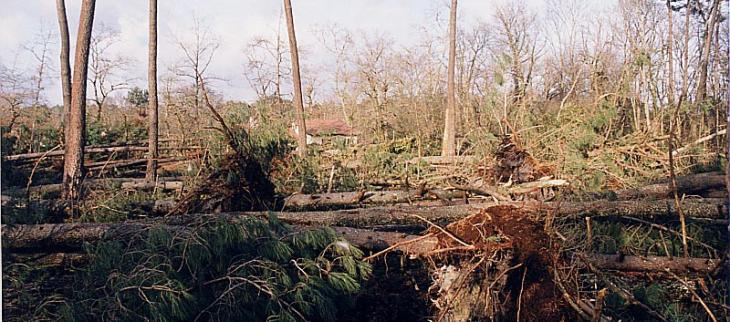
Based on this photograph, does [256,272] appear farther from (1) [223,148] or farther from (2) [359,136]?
(2) [359,136]

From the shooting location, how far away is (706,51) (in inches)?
93.1

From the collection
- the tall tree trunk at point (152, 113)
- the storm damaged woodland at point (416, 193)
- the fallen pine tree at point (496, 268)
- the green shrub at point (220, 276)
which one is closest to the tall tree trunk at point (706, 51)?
the storm damaged woodland at point (416, 193)

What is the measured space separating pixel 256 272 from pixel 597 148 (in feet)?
7.15

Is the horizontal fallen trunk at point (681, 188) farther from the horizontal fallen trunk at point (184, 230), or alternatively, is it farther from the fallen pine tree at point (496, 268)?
the fallen pine tree at point (496, 268)

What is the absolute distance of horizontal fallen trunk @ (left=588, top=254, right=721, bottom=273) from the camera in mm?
2404

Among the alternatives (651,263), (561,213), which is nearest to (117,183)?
(561,213)

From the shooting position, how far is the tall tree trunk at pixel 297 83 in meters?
4.18

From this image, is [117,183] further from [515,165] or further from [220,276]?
[515,165]

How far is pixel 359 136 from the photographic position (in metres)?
5.06

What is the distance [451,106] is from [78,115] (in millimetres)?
2736

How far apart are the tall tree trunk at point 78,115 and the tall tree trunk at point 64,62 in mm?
43

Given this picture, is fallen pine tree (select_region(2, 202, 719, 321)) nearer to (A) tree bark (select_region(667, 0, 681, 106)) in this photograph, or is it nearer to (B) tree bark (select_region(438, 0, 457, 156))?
(A) tree bark (select_region(667, 0, 681, 106))

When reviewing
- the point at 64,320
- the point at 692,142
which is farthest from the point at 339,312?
the point at 692,142

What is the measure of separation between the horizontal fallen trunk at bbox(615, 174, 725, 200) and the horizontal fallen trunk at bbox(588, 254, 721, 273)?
0.78 meters
